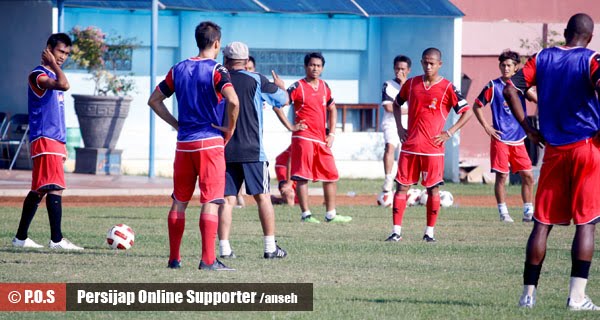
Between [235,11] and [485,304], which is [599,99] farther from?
[235,11]

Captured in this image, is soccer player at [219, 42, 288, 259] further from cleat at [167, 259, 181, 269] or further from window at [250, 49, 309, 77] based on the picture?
window at [250, 49, 309, 77]

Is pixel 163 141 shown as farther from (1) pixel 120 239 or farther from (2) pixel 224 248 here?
(2) pixel 224 248

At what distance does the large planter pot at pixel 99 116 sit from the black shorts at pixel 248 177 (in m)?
12.6

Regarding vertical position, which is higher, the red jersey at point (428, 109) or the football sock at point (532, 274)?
the red jersey at point (428, 109)

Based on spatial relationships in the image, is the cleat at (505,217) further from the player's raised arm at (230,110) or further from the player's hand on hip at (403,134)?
the player's raised arm at (230,110)

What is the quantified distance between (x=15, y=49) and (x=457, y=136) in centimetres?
956

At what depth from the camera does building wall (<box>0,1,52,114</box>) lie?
78.6 ft

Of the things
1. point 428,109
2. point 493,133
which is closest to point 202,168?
point 428,109

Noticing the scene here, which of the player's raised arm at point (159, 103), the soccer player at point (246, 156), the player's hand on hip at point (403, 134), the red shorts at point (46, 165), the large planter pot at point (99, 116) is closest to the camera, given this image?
the player's raised arm at point (159, 103)

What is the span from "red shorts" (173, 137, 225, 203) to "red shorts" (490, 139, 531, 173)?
7110 mm

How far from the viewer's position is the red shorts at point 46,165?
1208cm

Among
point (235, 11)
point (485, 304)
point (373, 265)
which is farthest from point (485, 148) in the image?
point (485, 304)

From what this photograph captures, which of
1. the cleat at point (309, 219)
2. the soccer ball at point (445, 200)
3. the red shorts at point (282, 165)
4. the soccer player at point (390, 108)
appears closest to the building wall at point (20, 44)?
the red shorts at point (282, 165)

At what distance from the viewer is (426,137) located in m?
13.6
